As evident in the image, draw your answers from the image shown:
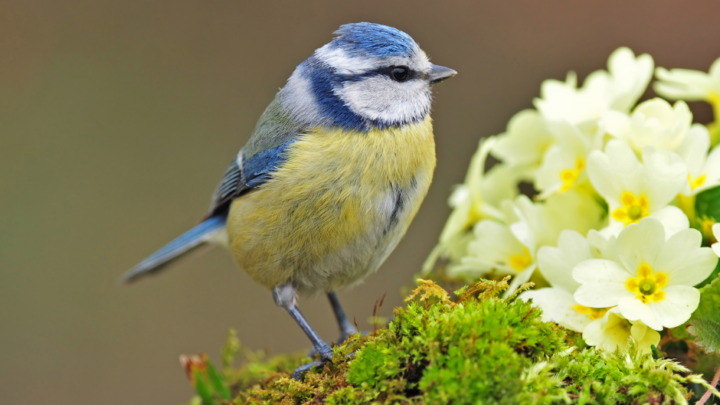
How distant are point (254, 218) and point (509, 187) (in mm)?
915

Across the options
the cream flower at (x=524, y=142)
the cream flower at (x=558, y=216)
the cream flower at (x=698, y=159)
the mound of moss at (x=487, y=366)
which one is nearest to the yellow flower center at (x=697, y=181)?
the cream flower at (x=698, y=159)

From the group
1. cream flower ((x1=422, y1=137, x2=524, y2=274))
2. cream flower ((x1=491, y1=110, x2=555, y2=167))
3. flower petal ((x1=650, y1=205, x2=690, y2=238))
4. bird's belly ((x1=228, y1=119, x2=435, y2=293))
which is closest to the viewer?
flower petal ((x1=650, y1=205, x2=690, y2=238))

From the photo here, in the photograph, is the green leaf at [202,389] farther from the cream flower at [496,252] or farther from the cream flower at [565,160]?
the cream flower at [565,160]

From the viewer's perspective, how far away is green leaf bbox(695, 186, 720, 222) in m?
1.45

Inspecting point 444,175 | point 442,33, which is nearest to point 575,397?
point 444,175

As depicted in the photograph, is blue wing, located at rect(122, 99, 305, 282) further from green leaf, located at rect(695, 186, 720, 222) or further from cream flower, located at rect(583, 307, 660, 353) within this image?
green leaf, located at rect(695, 186, 720, 222)

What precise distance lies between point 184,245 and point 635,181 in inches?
61.4

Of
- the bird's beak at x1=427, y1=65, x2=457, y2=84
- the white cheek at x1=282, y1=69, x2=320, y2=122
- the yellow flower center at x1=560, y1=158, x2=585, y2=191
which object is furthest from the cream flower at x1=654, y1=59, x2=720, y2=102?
the white cheek at x1=282, y1=69, x2=320, y2=122

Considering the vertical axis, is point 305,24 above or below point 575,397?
above

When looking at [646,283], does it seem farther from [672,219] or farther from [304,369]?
[304,369]

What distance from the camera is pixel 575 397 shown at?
3.66 feet

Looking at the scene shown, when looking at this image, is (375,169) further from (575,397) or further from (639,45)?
(639,45)

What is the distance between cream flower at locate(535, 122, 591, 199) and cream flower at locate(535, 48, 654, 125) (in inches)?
3.0

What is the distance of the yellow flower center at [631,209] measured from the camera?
1396mm
